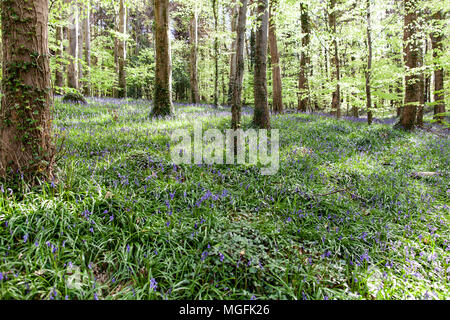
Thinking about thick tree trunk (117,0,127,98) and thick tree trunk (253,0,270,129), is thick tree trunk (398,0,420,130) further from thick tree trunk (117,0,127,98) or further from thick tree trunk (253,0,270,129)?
thick tree trunk (117,0,127,98)

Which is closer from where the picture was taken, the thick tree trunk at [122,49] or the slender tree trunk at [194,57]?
the thick tree trunk at [122,49]

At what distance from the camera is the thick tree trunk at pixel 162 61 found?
909cm

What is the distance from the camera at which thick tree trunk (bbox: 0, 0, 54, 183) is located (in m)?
3.10

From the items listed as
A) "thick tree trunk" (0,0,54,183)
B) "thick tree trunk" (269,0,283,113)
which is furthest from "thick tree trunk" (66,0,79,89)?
"thick tree trunk" (269,0,283,113)

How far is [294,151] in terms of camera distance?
262 inches

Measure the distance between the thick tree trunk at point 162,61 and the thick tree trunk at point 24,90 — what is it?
236 inches

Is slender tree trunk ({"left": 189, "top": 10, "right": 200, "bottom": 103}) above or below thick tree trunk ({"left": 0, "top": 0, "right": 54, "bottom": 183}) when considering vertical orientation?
above

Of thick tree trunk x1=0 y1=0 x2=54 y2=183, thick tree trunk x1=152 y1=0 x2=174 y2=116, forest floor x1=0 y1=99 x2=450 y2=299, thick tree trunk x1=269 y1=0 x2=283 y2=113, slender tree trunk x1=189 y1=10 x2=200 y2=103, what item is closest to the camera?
forest floor x1=0 y1=99 x2=450 y2=299

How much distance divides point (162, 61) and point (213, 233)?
8.28 metres

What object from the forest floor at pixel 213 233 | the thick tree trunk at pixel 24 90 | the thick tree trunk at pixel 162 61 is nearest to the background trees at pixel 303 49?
the thick tree trunk at pixel 24 90

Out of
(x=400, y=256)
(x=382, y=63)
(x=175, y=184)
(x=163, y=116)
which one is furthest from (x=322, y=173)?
(x=382, y=63)

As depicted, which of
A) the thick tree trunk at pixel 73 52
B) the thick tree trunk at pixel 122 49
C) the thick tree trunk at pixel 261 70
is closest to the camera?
the thick tree trunk at pixel 261 70

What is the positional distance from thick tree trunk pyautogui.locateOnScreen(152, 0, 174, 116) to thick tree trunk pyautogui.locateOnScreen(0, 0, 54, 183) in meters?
5.98

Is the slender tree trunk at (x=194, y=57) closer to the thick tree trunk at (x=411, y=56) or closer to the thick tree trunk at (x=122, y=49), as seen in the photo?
the thick tree trunk at (x=122, y=49)
